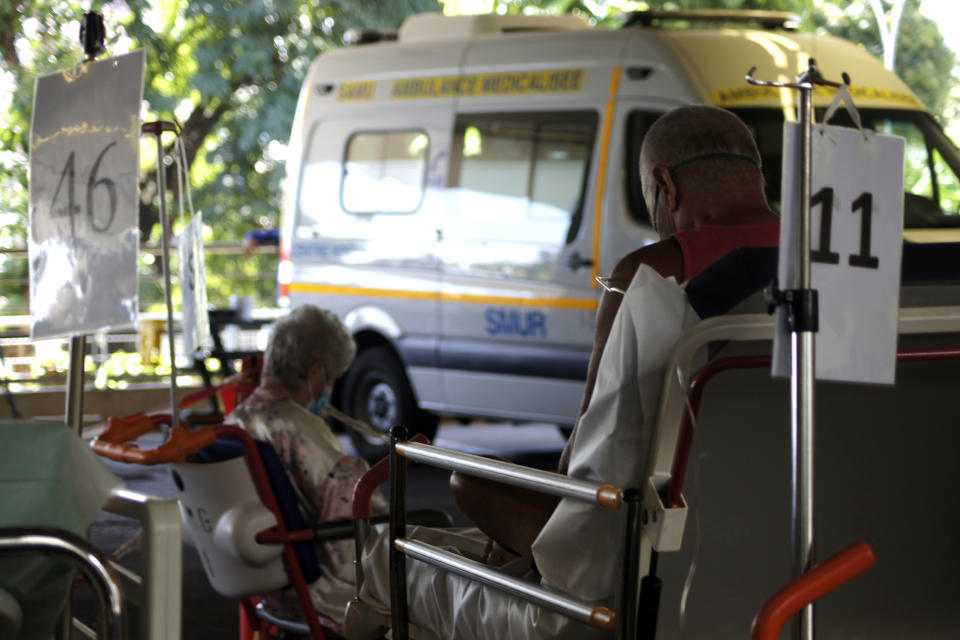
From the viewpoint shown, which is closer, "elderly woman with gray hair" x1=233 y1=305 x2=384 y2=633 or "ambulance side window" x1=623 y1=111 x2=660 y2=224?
"elderly woman with gray hair" x1=233 y1=305 x2=384 y2=633

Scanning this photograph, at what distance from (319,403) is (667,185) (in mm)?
1514

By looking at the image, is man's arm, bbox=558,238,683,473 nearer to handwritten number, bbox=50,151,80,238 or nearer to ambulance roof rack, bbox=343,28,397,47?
handwritten number, bbox=50,151,80,238

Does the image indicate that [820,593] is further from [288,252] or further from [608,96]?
[288,252]

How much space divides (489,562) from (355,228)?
6.36m

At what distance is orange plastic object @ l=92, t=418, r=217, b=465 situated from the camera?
10.2ft

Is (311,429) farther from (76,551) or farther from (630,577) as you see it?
(76,551)

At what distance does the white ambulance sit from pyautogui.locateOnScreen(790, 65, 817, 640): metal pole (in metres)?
5.17

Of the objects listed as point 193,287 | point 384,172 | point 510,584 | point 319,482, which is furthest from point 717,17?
point 510,584

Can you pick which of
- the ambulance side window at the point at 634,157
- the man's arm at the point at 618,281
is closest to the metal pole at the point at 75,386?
the man's arm at the point at 618,281

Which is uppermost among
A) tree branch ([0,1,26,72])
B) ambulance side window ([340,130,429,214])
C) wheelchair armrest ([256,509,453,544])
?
tree branch ([0,1,26,72])

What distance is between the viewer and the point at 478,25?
8672 mm

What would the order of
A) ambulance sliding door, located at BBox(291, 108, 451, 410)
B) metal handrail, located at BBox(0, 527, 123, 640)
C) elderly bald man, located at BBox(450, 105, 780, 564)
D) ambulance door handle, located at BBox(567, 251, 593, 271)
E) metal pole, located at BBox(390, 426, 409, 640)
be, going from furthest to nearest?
ambulance sliding door, located at BBox(291, 108, 451, 410)
ambulance door handle, located at BBox(567, 251, 593, 271)
metal pole, located at BBox(390, 426, 409, 640)
elderly bald man, located at BBox(450, 105, 780, 564)
metal handrail, located at BBox(0, 527, 123, 640)

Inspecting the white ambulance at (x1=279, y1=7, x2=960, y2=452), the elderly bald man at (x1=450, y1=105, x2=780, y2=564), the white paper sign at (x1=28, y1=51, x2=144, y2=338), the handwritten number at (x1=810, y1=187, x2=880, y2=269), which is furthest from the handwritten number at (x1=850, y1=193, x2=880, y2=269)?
the white ambulance at (x1=279, y1=7, x2=960, y2=452)

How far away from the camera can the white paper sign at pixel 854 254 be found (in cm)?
213
